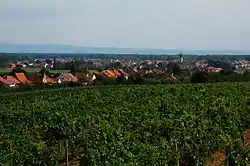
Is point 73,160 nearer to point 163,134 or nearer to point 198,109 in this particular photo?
point 163,134

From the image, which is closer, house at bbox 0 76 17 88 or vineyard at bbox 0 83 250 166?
vineyard at bbox 0 83 250 166

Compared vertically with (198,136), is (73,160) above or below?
below

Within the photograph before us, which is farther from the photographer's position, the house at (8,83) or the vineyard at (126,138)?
the house at (8,83)

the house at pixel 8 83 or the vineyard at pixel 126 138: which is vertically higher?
the vineyard at pixel 126 138

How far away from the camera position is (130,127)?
18125mm

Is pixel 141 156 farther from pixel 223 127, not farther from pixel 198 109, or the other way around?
pixel 198 109

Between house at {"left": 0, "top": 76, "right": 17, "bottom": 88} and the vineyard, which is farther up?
the vineyard

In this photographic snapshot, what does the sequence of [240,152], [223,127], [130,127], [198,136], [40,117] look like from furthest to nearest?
[40,117] < [223,127] < [130,127] < [198,136] < [240,152]

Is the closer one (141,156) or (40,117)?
(141,156)

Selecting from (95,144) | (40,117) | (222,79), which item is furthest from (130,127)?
(222,79)

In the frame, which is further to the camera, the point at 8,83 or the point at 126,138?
the point at 8,83

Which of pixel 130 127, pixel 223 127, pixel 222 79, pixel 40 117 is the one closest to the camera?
pixel 130 127

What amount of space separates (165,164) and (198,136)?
2968 mm

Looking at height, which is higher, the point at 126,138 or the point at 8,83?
the point at 126,138
